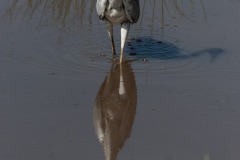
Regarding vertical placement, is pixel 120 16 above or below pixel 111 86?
above

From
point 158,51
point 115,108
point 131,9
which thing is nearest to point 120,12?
point 131,9

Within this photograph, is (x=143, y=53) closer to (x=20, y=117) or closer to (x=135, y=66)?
(x=135, y=66)

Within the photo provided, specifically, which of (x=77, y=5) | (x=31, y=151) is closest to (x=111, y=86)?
(x=31, y=151)

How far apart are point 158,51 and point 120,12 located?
782 millimetres

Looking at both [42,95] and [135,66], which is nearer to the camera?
[42,95]

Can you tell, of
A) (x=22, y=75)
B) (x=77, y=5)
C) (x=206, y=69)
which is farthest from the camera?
(x=77, y=5)

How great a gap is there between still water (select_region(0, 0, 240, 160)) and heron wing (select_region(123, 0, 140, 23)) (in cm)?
50

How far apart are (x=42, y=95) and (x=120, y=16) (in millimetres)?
1679

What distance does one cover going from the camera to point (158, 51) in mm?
8102

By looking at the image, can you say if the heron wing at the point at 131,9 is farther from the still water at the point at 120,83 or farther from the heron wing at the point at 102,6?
the still water at the point at 120,83

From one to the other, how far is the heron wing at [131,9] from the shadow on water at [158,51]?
47 cm

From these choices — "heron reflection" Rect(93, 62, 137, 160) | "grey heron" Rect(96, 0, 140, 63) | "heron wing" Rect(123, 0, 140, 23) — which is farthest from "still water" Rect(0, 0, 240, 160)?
"heron wing" Rect(123, 0, 140, 23)

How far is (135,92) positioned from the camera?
685 cm

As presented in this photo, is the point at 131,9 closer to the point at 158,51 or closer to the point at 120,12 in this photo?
the point at 120,12
